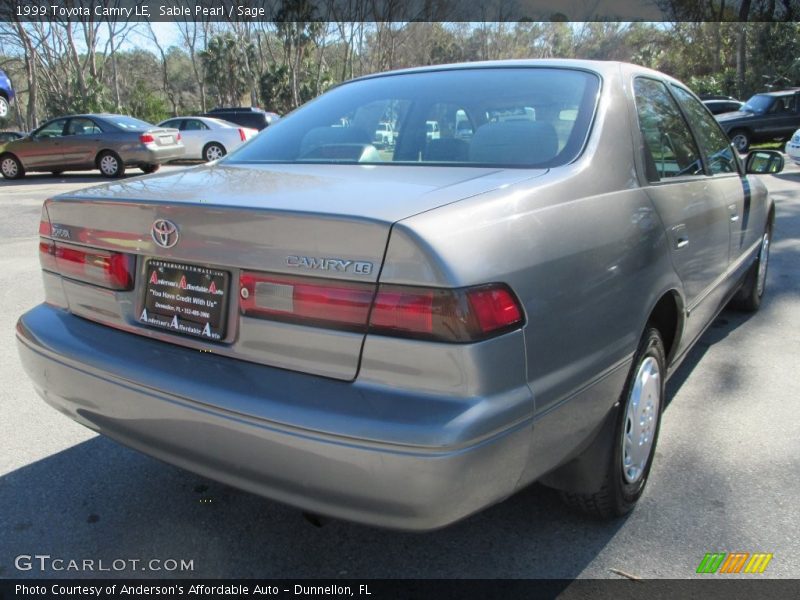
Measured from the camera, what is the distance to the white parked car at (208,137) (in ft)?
60.4

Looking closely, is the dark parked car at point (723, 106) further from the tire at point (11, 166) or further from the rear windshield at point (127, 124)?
the tire at point (11, 166)

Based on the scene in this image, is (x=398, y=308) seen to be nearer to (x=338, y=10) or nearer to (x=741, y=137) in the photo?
(x=741, y=137)

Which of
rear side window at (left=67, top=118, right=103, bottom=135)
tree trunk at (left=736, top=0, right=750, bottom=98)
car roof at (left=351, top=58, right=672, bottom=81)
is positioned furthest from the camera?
tree trunk at (left=736, top=0, right=750, bottom=98)

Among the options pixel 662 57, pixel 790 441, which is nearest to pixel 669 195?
pixel 790 441

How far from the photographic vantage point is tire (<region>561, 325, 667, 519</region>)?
2277mm

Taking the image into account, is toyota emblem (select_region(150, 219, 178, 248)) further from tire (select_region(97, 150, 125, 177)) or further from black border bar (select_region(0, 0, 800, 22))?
black border bar (select_region(0, 0, 800, 22))

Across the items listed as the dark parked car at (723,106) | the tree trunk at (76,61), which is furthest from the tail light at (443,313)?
the tree trunk at (76,61)

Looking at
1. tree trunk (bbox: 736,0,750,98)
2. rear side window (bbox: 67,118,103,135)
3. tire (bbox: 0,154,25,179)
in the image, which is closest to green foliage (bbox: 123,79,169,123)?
tire (bbox: 0,154,25,179)

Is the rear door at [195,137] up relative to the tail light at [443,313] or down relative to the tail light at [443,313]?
down

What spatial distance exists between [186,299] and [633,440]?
164 cm

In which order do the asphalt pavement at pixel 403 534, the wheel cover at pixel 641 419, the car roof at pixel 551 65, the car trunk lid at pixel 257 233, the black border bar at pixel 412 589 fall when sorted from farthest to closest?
the car roof at pixel 551 65 < the wheel cover at pixel 641 419 < the asphalt pavement at pixel 403 534 < the black border bar at pixel 412 589 < the car trunk lid at pixel 257 233

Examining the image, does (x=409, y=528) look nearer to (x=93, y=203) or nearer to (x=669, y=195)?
(x=93, y=203)

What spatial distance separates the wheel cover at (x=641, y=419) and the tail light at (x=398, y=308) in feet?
2.95

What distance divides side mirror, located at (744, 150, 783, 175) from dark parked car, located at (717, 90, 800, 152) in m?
16.3
